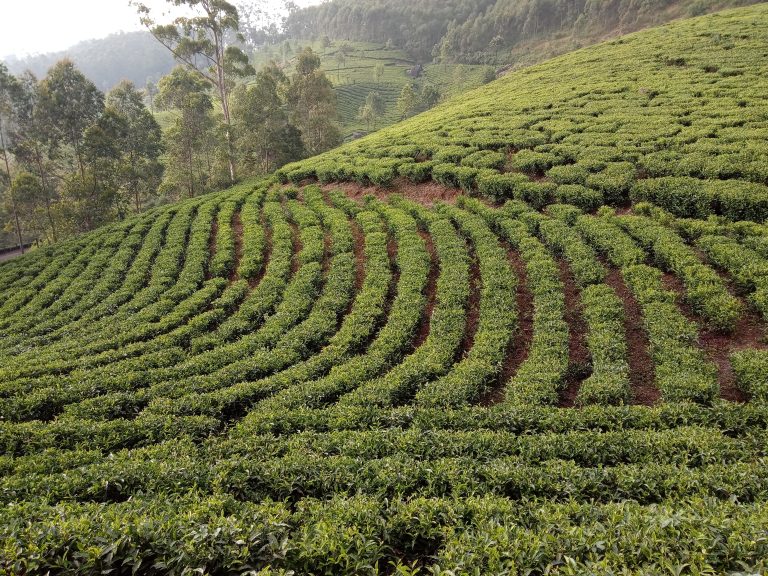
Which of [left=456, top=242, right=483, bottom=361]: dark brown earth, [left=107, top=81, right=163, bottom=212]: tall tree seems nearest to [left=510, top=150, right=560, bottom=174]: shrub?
[left=456, top=242, right=483, bottom=361]: dark brown earth

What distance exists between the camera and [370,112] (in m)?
73.1

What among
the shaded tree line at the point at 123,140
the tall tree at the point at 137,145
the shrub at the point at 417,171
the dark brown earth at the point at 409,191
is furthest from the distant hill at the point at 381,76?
the shrub at the point at 417,171

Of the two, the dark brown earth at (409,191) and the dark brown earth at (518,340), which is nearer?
the dark brown earth at (518,340)

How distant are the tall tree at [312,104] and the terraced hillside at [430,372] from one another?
30.1m

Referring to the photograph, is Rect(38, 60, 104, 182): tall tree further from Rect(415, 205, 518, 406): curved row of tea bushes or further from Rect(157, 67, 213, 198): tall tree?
Rect(415, 205, 518, 406): curved row of tea bushes

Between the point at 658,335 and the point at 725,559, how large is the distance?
22.7 ft

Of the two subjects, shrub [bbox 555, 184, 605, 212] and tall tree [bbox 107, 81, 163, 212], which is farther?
tall tree [bbox 107, 81, 163, 212]

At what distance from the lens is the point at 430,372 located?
990 centimetres

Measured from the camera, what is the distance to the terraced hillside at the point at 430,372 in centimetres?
473

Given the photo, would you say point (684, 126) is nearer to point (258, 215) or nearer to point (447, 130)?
point (447, 130)

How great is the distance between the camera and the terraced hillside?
4732mm

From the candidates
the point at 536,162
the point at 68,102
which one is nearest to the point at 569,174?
the point at 536,162

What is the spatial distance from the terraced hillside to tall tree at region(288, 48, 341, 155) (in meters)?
30.1

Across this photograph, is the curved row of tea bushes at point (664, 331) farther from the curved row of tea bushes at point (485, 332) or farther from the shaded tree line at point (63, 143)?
the shaded tree line at point (63, 143)
